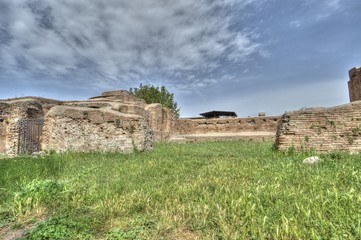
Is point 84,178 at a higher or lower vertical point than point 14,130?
lower

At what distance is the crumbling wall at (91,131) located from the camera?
10.2 m

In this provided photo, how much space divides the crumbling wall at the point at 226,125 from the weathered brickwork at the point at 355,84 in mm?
6992

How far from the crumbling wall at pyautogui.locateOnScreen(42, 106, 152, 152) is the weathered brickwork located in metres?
11.7

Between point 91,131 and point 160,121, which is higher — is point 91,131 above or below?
below

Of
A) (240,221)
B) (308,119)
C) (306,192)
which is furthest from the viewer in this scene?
(308,119)

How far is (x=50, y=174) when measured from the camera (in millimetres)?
5914

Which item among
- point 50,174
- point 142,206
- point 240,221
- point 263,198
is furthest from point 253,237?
point 50,174

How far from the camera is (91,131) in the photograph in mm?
10383

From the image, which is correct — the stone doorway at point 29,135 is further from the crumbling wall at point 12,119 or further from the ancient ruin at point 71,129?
the crumbling wall at point 12,119

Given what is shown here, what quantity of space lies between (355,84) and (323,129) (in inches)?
301

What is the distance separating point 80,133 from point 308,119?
882 centimetres

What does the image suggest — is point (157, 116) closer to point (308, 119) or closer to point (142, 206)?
point (308, 119)

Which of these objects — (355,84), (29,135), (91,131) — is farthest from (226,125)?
(29,135)

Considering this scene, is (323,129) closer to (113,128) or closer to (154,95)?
(113,128)
